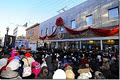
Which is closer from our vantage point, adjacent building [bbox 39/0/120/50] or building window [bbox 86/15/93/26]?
adjacent building [bbox 39/0/120/50]

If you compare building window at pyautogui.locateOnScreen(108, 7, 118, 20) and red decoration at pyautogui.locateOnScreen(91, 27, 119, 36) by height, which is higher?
building window at pyautogui.locateOnScreen(108, 7, 118, 20)

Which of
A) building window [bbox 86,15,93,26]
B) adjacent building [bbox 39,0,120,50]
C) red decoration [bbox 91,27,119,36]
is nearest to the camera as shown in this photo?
red decoration [bbox 91,27,119,36]

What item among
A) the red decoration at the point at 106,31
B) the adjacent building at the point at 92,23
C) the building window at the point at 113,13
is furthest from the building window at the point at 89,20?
the building window at the point at 113,13

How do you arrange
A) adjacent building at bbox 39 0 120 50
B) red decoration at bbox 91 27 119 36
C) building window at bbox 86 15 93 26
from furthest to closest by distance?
building window at bbox 86 15 93 26 < adjacent building at bbox 39 0 120 50 < red decoration at bbox 91 27 119 36

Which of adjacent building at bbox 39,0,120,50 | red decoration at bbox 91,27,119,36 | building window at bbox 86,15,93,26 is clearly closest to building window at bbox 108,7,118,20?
adjacent building at bbox 39,0,120,50

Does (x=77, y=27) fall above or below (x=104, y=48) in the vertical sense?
above

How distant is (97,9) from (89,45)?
156 inches

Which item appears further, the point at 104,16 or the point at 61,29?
the point at 61,29

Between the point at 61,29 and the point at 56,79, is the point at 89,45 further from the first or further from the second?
the point at 56,79

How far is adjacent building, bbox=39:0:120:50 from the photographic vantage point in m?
9.09

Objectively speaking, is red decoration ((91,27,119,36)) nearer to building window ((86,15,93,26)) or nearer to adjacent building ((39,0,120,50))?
adjacent building ((39,0,120,50))

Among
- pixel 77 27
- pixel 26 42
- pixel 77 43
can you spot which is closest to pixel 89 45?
pixel 77 43

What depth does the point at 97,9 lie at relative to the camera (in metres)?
10.4

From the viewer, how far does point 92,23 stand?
35.6 feet
